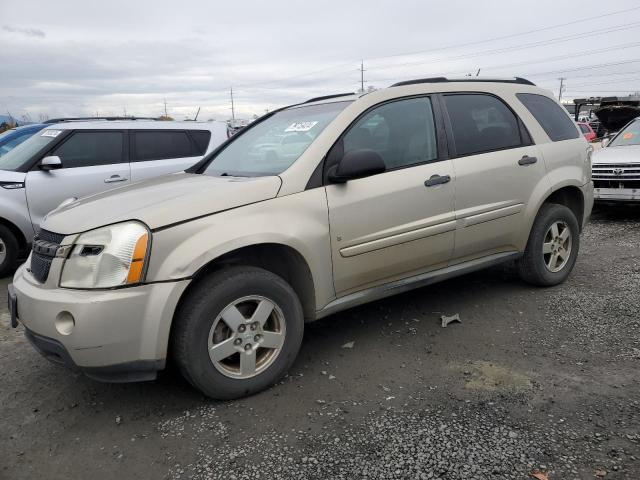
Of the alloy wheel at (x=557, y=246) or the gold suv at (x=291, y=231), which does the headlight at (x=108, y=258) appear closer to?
the gold suv at (x=291, y=231)

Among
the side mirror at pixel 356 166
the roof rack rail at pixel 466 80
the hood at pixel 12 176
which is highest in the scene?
the roof rack rail at pixel 466 80

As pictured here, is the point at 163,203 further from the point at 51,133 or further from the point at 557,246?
the point at 51,133

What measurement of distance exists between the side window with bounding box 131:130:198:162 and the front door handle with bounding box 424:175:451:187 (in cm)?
435

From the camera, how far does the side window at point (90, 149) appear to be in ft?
20.5

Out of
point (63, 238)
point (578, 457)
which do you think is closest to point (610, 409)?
point (578, 457)


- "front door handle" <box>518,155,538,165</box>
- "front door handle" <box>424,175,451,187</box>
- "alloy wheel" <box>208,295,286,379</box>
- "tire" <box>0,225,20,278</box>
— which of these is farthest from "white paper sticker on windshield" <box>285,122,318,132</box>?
"tire" <box>0,225,20,278</box>

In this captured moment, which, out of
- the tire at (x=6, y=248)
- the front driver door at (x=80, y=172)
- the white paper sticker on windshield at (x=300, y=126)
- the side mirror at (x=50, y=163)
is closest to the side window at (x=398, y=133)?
the white paper sticker on windshield at (x=300, y=126)

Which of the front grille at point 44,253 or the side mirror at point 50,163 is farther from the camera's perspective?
the side mirror at point 50,163

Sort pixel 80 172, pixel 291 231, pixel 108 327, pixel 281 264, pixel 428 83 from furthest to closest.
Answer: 1. pixel 80 172
2. pixel 428 83
3. pixel 281 264
4. pixel 291 231
5. pixel 108 327

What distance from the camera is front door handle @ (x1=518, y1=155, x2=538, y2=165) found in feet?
13.6

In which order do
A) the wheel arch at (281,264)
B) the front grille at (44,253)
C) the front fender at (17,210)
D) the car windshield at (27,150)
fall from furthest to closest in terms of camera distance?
1. the car windshield at (27,150)
2. the front fender at (17,210)
3. the wheel arch at (281,264)
4. the front grille at (44,253)

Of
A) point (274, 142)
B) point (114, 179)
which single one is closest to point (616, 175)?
point (274, 142)

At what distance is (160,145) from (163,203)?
4359 millimetres

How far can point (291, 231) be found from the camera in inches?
119
